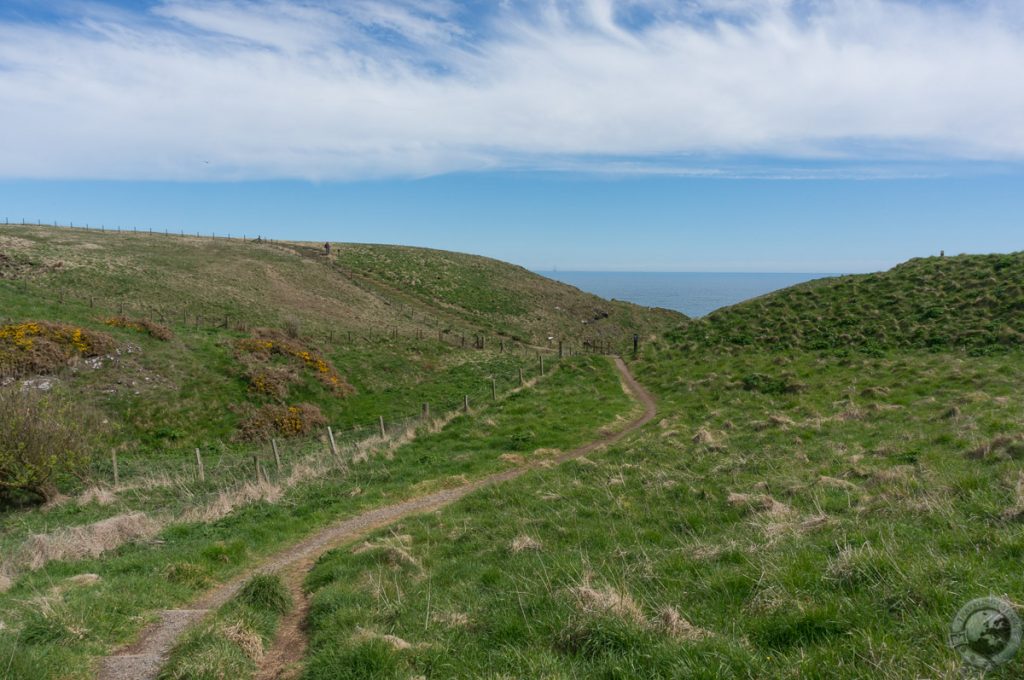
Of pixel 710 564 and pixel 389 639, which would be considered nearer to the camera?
pixel 389 639

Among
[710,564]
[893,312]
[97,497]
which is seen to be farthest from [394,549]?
[893,312]

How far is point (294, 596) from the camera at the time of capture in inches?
380

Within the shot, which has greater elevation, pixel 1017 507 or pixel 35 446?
pixel 1017 507

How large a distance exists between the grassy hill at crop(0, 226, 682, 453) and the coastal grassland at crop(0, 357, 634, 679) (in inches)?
366

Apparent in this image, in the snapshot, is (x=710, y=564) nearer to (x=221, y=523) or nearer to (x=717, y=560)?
(x=717, y=560)

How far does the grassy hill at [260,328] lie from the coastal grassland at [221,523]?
30.5 ft

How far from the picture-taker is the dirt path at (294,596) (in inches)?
264

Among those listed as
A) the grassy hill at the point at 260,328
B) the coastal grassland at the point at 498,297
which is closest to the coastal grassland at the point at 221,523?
the grassy hill at the point at 260,328

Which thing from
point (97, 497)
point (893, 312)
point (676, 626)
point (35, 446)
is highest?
point (893, 312)

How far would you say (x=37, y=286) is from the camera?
44.0 m

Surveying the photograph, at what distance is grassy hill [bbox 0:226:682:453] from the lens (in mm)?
28500

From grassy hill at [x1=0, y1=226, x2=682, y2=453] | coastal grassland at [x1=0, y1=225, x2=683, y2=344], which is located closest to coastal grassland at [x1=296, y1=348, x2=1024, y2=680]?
grassy hill at [x1=0, y1=226, x2=682, y2=453]

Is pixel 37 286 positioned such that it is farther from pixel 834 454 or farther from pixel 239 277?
pixel 834 454

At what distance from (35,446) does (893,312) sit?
39.4 meters
